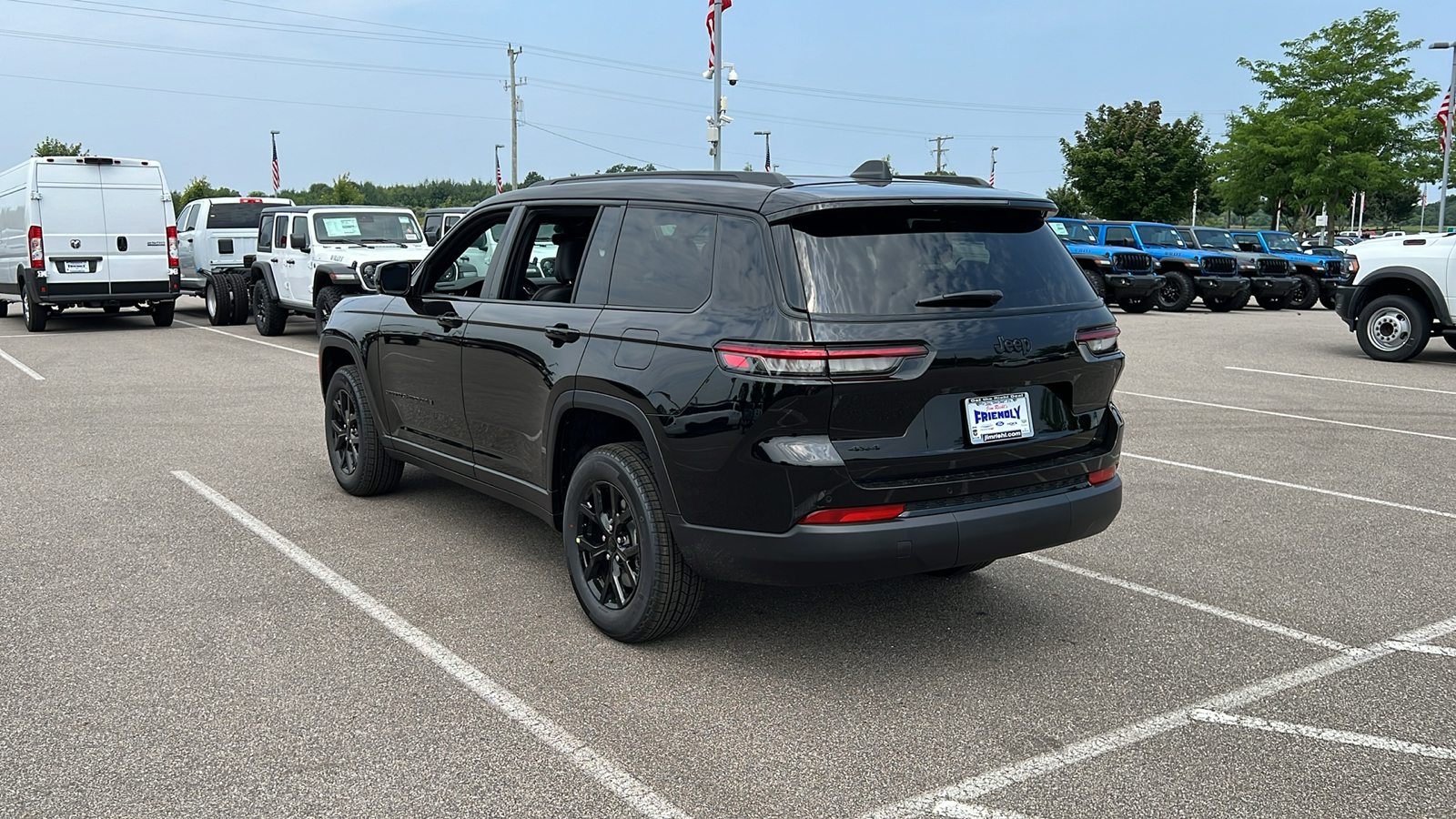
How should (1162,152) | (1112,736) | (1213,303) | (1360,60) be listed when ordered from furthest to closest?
(1162,152) → (1360,60) → (1213,303) → (1112,736)

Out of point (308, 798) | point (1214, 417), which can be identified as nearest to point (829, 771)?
point (308, 798)

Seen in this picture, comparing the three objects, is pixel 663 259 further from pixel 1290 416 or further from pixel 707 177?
pixel 1290 416

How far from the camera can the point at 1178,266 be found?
24812 millimetres

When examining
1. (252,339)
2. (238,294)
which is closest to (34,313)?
(238,294)

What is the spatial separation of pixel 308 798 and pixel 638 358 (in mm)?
1769

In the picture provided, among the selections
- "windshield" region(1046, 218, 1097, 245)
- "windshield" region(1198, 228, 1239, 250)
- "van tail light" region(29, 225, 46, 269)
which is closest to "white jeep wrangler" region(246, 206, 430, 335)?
"van tail light" region(29, 225, 46, 269)

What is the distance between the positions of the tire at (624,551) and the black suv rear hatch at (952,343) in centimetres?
80

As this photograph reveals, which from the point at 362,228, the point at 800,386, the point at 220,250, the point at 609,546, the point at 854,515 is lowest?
the point at 609,546

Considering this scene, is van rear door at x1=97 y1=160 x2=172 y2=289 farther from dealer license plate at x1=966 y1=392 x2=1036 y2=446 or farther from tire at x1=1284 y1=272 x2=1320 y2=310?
tire at x1=1284 y1=272 x2=1320 y2=310

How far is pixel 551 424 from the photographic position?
4641mm

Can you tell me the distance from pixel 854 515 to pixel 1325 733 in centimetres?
160

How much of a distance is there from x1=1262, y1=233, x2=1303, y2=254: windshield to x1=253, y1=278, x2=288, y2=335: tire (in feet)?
70.0

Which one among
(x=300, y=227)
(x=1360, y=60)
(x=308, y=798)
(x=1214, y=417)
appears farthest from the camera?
(x=1360, y=60)

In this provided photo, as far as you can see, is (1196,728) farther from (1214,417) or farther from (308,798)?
(1214,417)
